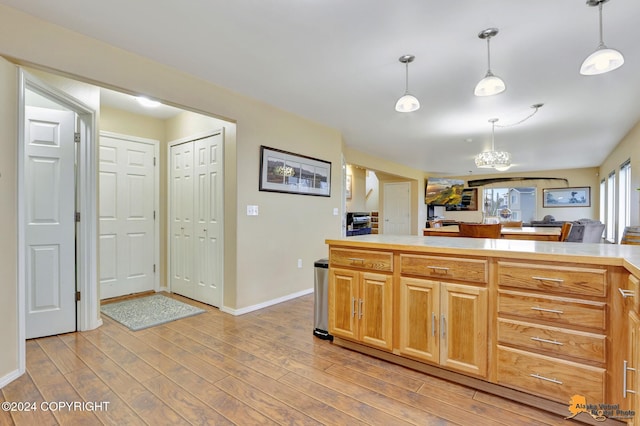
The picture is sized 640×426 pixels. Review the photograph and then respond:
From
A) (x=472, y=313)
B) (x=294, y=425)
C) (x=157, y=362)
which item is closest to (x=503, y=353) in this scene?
(x=472, y=313)

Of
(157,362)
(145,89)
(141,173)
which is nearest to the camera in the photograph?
(157,362)

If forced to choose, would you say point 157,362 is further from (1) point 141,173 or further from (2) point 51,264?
(1) point 141,173

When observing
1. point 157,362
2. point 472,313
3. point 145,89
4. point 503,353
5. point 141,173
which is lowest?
point 157,362

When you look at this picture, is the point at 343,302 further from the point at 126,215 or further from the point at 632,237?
the point at 126,215

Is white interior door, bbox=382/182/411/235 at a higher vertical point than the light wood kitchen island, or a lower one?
higher

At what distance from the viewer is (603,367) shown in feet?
4.90

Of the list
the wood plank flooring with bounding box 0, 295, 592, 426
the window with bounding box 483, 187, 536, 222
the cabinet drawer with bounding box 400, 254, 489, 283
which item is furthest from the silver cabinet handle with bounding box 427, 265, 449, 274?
the window with bounding box 483, 187, 536, 222

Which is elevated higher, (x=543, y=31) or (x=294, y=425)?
(x=543, y=31)

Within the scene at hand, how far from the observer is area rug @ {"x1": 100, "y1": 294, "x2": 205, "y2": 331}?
299cm

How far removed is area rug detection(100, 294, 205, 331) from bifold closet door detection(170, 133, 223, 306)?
0.86ft

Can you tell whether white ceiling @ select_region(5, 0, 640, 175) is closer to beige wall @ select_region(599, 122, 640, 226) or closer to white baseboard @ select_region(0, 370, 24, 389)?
beige wall @ select_region(599, 122, 640, 226)

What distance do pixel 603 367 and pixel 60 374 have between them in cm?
319

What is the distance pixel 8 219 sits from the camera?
6.22 ft

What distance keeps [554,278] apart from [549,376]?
0.52 meters
